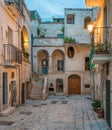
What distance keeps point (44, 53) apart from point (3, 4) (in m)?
18.7

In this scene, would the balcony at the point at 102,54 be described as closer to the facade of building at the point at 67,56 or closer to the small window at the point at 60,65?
the facade of building at the point at 67,56

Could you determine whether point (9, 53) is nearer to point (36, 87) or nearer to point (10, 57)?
point (10, 57)

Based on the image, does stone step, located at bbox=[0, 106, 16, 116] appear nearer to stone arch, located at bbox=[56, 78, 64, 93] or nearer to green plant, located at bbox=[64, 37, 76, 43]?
stone arch, located at bbox=[56, 78, 64, 93]

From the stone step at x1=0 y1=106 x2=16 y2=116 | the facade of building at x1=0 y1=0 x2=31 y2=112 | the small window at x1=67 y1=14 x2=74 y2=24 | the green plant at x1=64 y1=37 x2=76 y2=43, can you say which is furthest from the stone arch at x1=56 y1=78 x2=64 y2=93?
the stone step at x1=0 y1=106 x2=16 y2=116

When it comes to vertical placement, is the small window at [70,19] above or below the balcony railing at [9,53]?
above

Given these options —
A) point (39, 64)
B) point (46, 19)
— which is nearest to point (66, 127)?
point (39, 64)

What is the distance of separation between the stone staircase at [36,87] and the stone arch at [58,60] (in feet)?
10.9

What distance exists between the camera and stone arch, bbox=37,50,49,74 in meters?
36.2

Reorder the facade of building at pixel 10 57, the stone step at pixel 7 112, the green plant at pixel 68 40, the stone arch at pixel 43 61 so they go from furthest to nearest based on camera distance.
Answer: the stone arch at pixel 43 61 → the green plant at pixel 68 40 → the facade of building at pixel 10 57 → the stone step at pixel 7 112

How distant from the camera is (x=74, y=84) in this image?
35469mm

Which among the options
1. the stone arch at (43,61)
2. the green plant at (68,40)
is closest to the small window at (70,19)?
the green plant at (68,40)

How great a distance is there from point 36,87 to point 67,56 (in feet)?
21.0

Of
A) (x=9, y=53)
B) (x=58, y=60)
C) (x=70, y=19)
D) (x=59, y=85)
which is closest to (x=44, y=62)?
(x=58, y=60)

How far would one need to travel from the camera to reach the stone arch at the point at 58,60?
36.3 metres
